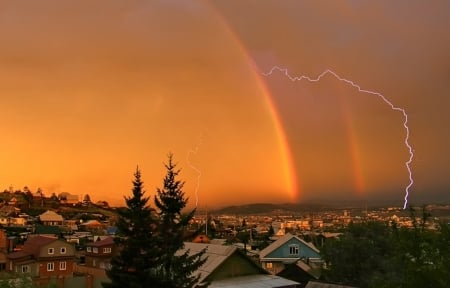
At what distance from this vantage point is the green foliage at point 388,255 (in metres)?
11.6

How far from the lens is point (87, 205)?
19100cm

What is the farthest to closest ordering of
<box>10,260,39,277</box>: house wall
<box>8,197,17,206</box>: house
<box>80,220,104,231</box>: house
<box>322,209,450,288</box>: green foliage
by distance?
<box>8,197,17,206</box>: house → <box>80,220,104,231</box>: house → <box>10,260,39,277</box>: house wall → <box>322,209,450,288</box>: green foliage

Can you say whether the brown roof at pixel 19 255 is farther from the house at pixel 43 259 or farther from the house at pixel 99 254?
the house at pixel 99 254

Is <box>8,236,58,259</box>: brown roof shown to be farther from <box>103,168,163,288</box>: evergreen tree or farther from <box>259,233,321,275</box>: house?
<box>103,168,163,288</box>: evergreen tree

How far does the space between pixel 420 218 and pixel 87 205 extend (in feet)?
616

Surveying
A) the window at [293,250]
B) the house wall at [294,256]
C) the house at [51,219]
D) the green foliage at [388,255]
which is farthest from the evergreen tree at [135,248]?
the house at [51,219]

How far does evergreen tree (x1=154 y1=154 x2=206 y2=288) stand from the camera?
20938 millimetres

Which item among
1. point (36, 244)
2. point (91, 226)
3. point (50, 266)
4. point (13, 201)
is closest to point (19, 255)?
point (36, 244)

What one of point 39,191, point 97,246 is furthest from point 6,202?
point 97,246

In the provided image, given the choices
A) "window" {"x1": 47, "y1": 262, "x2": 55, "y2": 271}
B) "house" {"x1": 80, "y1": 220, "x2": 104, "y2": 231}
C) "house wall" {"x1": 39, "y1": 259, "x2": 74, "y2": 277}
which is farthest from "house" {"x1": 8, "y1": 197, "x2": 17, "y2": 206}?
"window" {"x1": 47, "y1": 262, "x2": 55, "y2": 271}

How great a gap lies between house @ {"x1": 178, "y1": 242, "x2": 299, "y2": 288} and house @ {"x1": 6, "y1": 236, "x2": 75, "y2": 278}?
2224 cm

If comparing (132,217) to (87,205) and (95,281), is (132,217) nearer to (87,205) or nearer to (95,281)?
(95,281)

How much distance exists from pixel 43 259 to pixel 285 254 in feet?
82.6

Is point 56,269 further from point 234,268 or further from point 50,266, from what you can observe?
point 234,268
